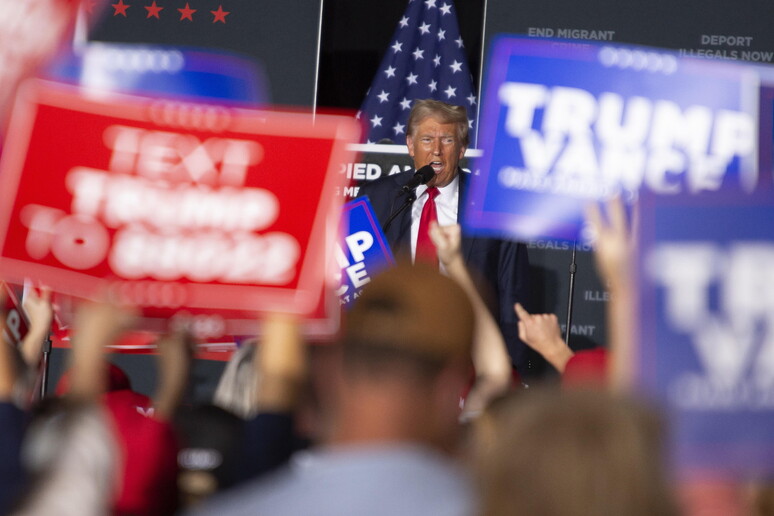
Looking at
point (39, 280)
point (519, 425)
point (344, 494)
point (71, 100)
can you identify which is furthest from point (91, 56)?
point (519, 425)

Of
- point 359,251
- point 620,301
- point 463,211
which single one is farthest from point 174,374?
point 463,211

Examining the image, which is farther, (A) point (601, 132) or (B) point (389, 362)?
(A) point (601, 132)

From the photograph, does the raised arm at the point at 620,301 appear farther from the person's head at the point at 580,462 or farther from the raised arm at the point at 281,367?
the person's head at the point at 580,462

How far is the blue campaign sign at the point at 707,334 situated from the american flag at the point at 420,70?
14.3 feet

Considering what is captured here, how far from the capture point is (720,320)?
2100 mm

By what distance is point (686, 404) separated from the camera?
6.82ft

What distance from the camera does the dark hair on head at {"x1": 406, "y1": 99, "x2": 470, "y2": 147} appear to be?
491cm

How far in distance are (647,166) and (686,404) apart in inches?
37.4

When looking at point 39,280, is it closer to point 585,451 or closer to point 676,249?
point 676,249

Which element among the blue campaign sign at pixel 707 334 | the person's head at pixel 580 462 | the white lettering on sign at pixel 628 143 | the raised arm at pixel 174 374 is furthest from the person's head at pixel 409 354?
the white lettering on sign at pixel 628 143

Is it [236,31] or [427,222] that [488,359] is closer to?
[427,222]

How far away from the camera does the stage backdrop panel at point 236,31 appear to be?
6.61 metres

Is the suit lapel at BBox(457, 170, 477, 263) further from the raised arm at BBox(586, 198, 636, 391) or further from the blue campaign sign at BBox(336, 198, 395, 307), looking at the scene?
the raised arm at BBox(586, 198, 636, 391)

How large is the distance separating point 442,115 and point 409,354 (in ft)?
11.9
